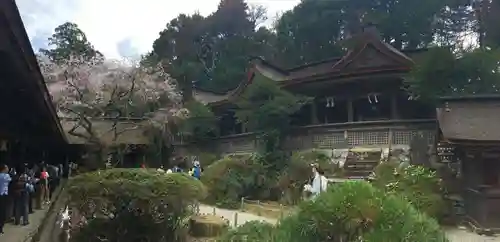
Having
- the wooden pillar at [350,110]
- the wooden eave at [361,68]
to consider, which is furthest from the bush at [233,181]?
the wooden eave at [361,68]

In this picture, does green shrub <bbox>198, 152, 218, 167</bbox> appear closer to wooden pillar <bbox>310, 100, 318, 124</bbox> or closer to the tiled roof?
wooden pillar <bbox>310, 100, 318, 124</bbox>

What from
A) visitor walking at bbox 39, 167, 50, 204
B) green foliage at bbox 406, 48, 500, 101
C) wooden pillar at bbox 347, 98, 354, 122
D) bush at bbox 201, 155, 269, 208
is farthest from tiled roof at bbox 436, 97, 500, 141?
visitor walking at bbox 39, 167, 50, 204

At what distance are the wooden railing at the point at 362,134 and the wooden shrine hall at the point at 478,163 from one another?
4.94 m

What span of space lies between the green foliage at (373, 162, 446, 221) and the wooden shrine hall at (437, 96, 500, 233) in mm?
878

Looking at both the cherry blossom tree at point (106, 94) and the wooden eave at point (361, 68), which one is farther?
the cherry blossom tree at point (106, 94)

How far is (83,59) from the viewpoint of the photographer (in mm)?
31625

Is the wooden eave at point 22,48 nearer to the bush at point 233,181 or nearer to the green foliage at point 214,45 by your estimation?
the bush at point 233,181

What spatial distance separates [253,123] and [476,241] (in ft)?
46.2

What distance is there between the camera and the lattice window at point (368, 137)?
73.0ft

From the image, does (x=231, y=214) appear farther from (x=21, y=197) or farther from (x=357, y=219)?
(x=357, y=219)

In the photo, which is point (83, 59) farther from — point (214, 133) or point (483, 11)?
point (483, 11)

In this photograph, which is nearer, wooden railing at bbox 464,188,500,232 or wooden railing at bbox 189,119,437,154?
wooden railing at bbox 464,188,500,232

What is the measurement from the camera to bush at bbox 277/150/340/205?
19828 millimetres

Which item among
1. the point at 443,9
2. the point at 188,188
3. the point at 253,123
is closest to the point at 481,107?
the point at 253,123
